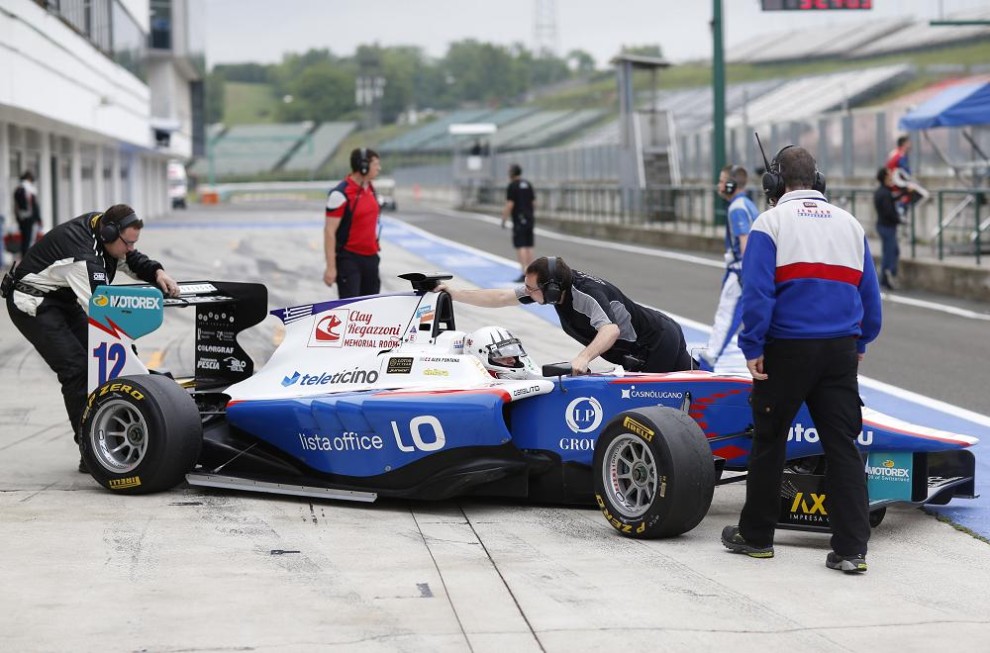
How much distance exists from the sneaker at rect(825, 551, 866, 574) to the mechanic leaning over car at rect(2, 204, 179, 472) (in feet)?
13.7

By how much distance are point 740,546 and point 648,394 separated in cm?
98

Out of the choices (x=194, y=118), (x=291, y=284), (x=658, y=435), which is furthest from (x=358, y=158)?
(x=194, y=118)

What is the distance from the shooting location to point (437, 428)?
7.16 metres

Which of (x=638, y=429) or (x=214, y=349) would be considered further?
(x=214, y=349)

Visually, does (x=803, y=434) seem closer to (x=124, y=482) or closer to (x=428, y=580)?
(x=428, y=580)

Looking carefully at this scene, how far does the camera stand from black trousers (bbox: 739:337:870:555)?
5.94 metres

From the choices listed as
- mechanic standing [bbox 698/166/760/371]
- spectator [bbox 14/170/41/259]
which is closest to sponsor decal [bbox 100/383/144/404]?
mechanic standing [bbox 698/166/760/371]

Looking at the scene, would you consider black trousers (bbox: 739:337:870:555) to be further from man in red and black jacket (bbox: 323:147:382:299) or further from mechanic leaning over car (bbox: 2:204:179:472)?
man in red and black jacket (bbox: 323:147:382:299)

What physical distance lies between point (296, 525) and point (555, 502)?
1331 mm

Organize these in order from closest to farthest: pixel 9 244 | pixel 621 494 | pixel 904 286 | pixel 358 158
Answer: pixel 621 494, pixel 358 158, pixel 904 286, pixel 9 244

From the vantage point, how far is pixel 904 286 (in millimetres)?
20500

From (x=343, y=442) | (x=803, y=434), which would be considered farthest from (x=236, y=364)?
(x=803, y=434)

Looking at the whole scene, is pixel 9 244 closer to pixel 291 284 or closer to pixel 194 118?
pixel 291 284

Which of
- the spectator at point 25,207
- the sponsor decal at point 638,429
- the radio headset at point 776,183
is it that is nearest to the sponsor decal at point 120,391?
the sponsor decal at point 638,429
